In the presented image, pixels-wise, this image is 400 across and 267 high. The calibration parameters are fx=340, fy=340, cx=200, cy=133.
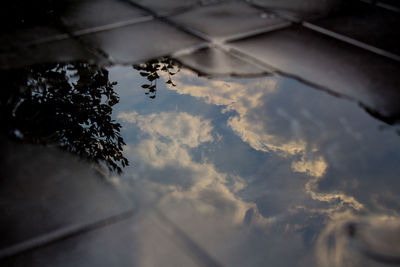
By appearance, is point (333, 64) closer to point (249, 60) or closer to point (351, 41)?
point (351, 41)

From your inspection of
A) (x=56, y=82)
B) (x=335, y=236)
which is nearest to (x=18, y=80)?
(x=56, y=82)

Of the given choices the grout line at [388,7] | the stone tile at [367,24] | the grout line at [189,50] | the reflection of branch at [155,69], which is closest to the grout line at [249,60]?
the grout line at [189,50]

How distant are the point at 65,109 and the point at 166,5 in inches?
73.1

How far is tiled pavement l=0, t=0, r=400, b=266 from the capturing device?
131 centimetres

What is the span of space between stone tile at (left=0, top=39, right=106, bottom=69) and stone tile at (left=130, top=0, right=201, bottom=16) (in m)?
1.00

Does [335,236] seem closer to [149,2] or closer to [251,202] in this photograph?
[251,202]

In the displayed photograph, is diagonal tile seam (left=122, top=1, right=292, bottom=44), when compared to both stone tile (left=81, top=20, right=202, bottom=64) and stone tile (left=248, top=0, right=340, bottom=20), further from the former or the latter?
stone tile (left=248, top=0, right=340, bottom=20)

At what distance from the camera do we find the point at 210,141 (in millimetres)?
1834

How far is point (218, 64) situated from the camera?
8.25 ft

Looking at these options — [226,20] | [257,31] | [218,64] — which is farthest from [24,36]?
[257,31]

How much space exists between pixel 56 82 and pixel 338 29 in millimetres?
2331

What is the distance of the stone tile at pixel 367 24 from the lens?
109 inches

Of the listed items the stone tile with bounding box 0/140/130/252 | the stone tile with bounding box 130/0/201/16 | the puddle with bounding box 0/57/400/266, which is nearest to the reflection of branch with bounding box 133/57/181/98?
the puddle with bounding box 0/57/400/266

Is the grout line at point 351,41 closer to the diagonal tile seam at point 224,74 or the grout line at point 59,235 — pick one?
the diagonal tile seam at point 224,74
